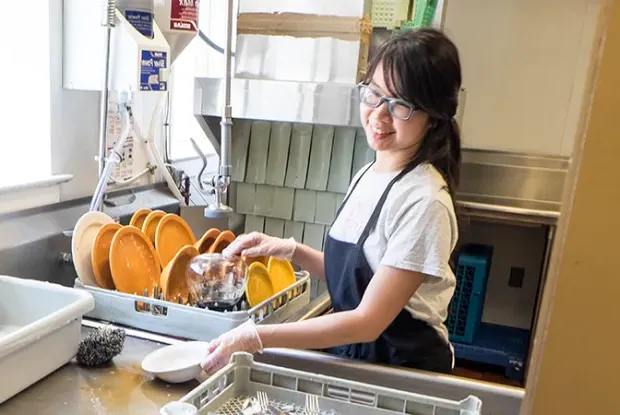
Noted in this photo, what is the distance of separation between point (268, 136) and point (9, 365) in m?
1.19

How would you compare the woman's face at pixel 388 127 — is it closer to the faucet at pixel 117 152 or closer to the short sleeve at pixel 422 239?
the short sleeve at pixel 422 239

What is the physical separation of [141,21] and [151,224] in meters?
0.48

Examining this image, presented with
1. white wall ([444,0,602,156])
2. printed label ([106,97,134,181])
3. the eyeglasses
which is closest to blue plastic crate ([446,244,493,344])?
white wall ([444,0,602,156])

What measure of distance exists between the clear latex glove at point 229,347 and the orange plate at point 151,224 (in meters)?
0.51

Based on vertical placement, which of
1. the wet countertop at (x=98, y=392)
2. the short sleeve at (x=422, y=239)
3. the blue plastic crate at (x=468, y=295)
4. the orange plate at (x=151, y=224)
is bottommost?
the blue plastic crate at (x=468, y=295)

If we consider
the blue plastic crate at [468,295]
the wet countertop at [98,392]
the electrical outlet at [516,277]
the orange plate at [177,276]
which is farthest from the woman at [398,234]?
the electrical outlet at [516,277]

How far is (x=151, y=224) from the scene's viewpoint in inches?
56.5

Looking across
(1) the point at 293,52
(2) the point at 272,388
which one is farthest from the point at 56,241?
(1) the point at 293,52

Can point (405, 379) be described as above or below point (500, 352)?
above

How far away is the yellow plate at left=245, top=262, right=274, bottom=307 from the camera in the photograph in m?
1.24

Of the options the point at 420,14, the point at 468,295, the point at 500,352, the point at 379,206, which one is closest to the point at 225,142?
the point at 379,206

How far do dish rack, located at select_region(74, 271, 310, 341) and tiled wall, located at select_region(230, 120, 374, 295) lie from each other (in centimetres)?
67

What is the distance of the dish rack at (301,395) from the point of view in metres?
0.85

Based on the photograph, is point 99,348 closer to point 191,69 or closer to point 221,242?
point 221,242
